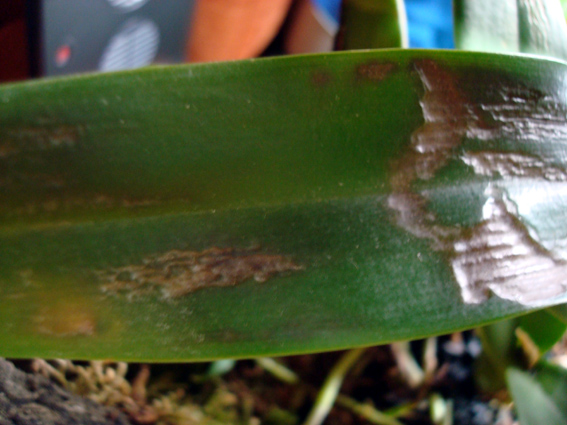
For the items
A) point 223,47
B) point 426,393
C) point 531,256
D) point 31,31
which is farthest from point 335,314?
point 223,47

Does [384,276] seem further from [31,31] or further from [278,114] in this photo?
[31,31]

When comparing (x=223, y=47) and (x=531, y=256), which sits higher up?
(x=223, y=47)

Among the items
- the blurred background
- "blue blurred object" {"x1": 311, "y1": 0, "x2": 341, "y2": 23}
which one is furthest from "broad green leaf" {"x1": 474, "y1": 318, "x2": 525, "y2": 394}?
"blue blurred object" {"x1": 311, "y1": 0, "x2": 341, "y2": 23}

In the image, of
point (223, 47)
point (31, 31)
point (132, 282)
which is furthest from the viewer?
point (223, 47)

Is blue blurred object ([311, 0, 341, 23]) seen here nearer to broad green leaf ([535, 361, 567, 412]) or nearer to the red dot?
the red dot

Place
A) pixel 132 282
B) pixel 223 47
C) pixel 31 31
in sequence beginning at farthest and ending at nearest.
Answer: pixel 223 47, pixel 31 31, pixel 132 282

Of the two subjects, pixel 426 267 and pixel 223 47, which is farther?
pixel 223 47

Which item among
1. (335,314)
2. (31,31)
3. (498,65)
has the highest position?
(31,31)

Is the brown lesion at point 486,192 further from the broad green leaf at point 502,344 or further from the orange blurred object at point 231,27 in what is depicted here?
the orange blurred object at point 231,27
